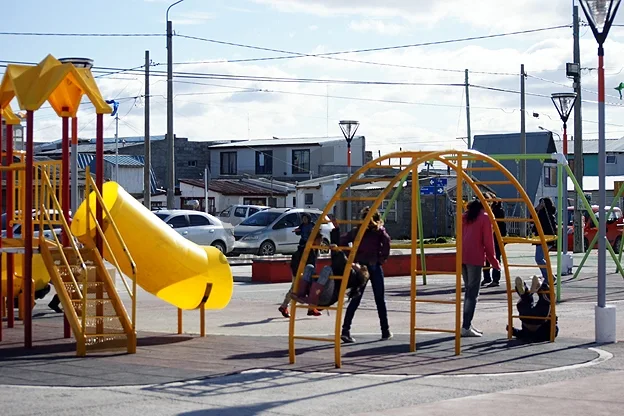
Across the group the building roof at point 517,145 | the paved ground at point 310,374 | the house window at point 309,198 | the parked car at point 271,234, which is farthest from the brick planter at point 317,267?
→ the building roof at point 517,145

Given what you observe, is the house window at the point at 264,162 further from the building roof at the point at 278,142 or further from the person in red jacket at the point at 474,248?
the person in red jacket at the point at 474,248

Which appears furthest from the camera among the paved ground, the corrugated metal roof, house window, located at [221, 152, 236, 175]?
house window, located at [221, 152, 236, 175]

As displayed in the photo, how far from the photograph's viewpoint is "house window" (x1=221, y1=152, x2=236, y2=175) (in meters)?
75.2

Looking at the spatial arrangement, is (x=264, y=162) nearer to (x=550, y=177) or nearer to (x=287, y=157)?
(x=287, y=157)

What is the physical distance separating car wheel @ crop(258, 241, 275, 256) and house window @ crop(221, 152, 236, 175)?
129 ft

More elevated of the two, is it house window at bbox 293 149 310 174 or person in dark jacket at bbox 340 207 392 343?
house window at bbox 293 149 310 174

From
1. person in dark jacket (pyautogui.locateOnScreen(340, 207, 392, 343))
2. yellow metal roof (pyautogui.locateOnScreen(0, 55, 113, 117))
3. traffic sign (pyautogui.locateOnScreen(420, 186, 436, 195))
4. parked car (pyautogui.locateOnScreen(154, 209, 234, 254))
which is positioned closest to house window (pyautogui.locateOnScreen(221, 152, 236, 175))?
traffic sign (pyautogui.locateOnScreen(420, 186, 436, 195))

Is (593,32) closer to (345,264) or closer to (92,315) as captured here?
(345,264)

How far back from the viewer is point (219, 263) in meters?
16.2

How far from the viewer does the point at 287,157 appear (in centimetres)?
7338

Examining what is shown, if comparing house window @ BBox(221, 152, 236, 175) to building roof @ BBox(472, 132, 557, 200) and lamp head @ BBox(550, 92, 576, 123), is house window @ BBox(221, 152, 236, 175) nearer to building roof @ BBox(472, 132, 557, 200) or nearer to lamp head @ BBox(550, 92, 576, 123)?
building roof @ BBox(472, 132, 557, 200)

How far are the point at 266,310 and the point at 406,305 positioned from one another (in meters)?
2.62

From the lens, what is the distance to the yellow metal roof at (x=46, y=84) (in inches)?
544

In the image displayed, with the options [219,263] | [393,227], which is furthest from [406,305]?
[393,227]
